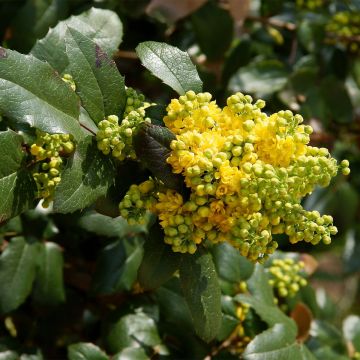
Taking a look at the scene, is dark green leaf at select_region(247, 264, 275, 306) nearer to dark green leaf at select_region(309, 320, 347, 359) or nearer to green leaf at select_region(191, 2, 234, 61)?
dark green leaf at select_region(309, 320, 347, 359)

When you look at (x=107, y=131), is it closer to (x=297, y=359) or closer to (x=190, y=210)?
(x=190, y=210)

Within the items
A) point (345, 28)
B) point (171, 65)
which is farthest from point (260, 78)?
point (171, 65)

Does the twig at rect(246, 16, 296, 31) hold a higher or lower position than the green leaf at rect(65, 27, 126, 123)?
lower

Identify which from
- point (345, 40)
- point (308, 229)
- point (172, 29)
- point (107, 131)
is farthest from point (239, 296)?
point (345, 40)

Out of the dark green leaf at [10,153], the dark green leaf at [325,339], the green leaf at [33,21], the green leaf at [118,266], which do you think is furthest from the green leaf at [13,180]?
the dark green leaf at [325,339]

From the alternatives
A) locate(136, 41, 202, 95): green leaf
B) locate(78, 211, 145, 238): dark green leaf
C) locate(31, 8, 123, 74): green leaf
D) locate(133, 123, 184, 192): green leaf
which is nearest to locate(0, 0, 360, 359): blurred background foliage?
locate(78, 211, 145, 238): dark green leaf

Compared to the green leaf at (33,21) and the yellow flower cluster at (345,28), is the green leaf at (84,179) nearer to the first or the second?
the green leaf at (33,21)
